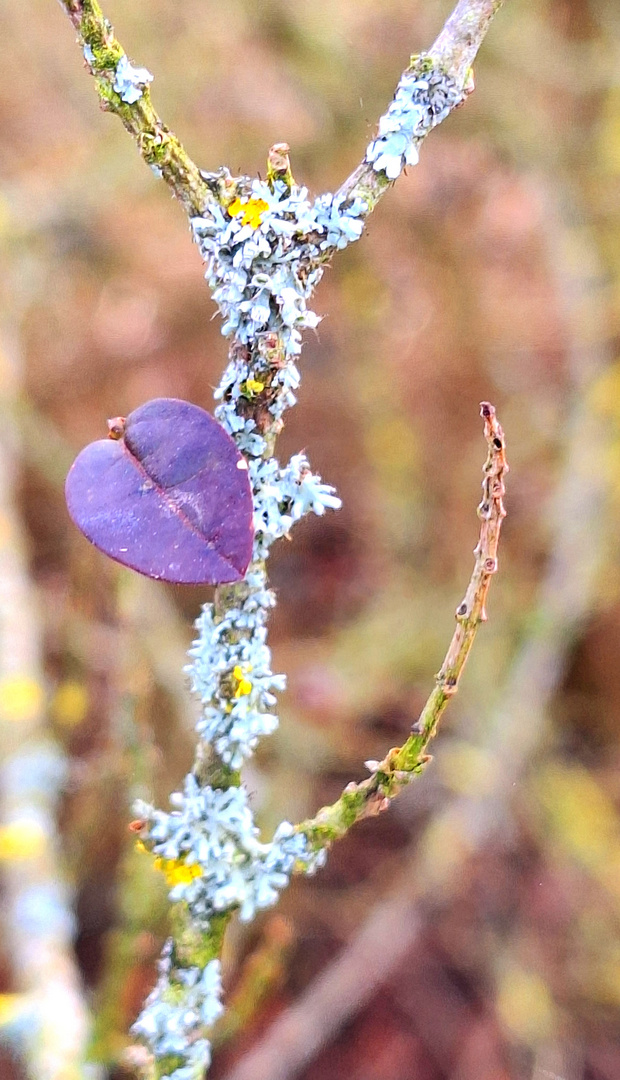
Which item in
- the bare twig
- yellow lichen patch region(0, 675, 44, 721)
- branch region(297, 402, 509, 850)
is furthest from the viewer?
the bare twig

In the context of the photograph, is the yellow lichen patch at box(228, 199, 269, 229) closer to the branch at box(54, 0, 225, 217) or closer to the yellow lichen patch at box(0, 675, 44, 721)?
the branch at box(54, 0, 225, 217)

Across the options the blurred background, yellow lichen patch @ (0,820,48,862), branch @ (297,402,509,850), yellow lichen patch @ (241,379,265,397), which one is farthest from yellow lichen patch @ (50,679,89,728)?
yellow lichen patch @ (241,379,265,397)

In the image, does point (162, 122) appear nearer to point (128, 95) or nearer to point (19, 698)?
point (128, 95)

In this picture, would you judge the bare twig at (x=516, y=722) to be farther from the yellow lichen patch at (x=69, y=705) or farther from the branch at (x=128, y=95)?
the branch at (x=128, y=95)

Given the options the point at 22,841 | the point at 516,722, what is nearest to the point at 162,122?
the point at 22,841

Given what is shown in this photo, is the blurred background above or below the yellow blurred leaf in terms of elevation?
above

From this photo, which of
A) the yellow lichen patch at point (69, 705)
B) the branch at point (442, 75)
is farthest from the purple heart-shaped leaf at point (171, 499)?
the yellow lichen patch at point (69, 705)

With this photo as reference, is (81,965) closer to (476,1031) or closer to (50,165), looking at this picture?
(476,1031)
